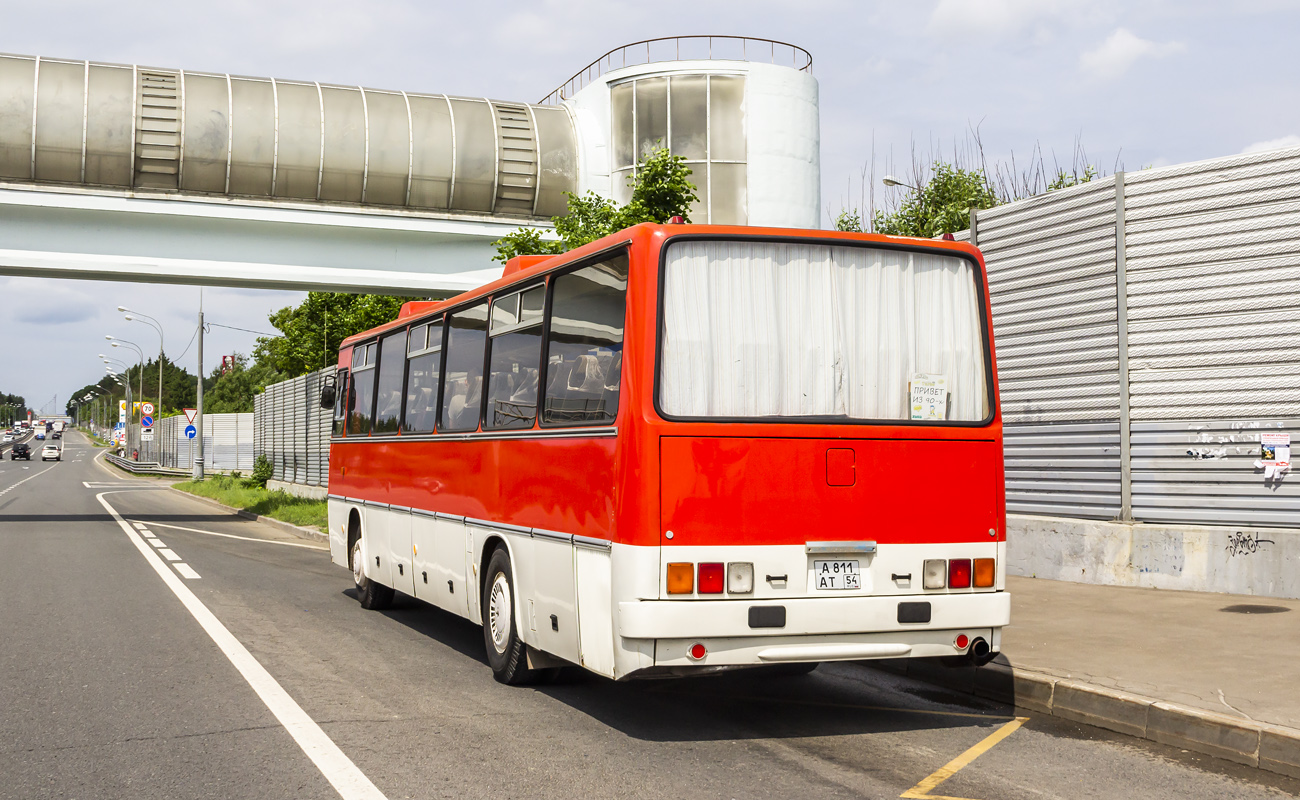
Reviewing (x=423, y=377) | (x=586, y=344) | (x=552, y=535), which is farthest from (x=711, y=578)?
(x=423, y=377)

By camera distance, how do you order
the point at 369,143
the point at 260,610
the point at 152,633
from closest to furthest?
the point at 152,633
the point at 260,610
the point at 369,143

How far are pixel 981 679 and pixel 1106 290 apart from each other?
6431 mm

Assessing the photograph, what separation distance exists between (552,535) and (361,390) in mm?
6140

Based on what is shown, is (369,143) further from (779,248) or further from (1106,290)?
(779,248)

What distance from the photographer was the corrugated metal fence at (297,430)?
32781 mm

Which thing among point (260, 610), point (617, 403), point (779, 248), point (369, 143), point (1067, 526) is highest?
point (369, 143)

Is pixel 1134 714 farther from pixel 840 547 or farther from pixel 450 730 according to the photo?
pixel 450 730

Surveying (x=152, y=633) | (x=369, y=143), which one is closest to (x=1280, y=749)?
(x=152, y=633)

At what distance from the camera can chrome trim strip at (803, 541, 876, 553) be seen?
22.4 ft

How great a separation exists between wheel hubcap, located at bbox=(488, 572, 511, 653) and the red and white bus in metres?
0.37

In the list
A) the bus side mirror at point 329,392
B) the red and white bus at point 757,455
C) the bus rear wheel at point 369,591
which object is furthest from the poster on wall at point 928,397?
the bus side mirror at point 329,392

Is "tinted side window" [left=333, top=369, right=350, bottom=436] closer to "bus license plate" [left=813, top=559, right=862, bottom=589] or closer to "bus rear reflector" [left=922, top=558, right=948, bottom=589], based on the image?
"bus license plate" [left=813, top=559, right=862, bottom=589]

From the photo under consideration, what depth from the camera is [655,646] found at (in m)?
6.54

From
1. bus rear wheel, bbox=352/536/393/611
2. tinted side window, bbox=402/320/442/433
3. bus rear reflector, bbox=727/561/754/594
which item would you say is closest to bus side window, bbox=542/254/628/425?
bus rear reflector, bbox=727/561/754/594
